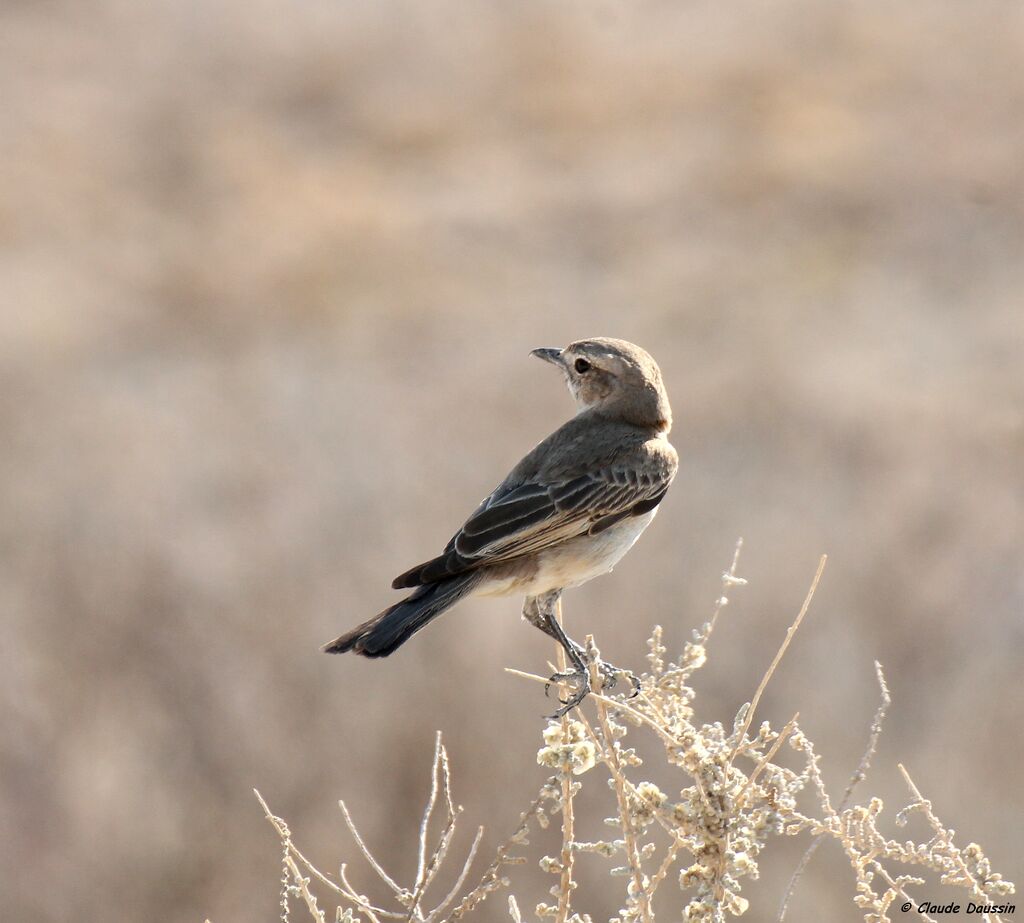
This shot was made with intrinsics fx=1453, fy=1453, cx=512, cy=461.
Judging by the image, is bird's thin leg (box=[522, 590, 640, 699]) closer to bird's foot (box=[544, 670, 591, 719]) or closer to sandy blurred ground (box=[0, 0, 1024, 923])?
bird's foot (box=[544, 670, 591, 719])

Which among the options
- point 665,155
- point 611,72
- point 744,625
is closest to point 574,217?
point 665,155

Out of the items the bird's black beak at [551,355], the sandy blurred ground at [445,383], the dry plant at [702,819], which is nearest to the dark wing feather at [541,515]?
the bird's black beak at [551,355]

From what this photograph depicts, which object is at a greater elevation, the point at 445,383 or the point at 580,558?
the point at 445,383

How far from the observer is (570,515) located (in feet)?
19.8

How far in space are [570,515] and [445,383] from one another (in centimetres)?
1125

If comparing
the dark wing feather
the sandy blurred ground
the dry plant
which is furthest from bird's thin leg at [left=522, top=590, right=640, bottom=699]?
the sandy blurred ground

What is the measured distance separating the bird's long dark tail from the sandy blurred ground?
246 inches

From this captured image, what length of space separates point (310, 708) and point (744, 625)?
4099 mm

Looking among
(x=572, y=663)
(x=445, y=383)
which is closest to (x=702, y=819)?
(x=572, y=663)

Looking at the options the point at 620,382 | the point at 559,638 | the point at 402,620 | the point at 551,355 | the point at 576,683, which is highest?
the point at 551,355

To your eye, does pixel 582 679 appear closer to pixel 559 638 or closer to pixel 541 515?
pixel 559 638

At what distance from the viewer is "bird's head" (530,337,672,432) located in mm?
6586

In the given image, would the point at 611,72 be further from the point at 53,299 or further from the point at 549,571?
the point at 549,571

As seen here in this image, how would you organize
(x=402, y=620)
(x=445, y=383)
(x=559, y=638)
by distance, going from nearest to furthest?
(x=402, y=620), (x=559, y=638), (x=445, y=383)
